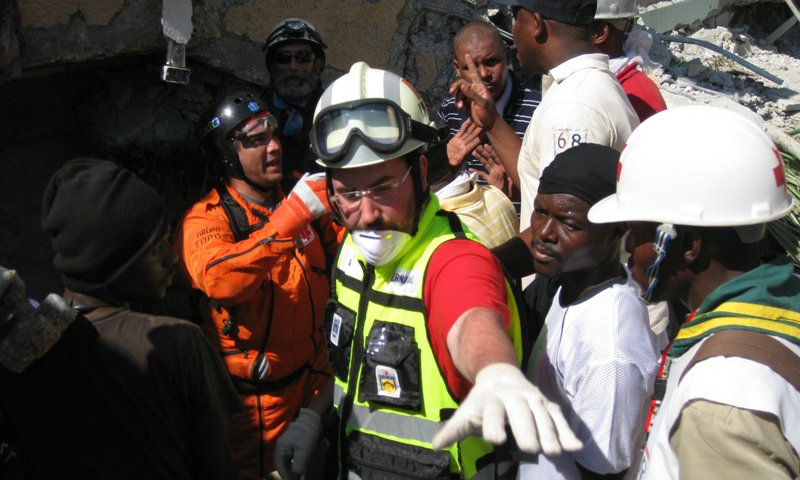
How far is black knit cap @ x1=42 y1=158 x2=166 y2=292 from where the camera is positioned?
2.08 m

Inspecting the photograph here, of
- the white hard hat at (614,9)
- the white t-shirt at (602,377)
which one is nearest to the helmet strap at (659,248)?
the white t-shirt at (602,377)

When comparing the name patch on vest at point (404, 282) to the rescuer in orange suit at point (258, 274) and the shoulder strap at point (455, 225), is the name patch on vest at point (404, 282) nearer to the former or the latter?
the shoulder strap at point (455, 225)

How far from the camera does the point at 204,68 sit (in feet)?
14.7

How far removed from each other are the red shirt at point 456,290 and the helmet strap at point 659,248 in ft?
1.30

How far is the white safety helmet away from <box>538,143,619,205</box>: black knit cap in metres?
0.44

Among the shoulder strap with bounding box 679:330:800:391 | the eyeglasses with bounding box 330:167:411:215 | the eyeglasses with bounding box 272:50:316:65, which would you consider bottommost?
the shoulder strap with bounding box 679:330:800:391

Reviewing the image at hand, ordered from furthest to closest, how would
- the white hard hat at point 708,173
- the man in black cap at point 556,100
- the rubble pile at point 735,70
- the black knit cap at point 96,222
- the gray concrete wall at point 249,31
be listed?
1. the rubble pile at point 735,70
2. the gray concrete wall at point 249,31
3. the man in black cap at point 556,100
4. the black knit cap at point 96,222
5. the white hard hat at point 708,173

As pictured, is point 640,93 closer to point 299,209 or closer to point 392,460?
point 299,209

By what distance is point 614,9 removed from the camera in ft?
10.4

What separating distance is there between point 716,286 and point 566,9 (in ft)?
5.41

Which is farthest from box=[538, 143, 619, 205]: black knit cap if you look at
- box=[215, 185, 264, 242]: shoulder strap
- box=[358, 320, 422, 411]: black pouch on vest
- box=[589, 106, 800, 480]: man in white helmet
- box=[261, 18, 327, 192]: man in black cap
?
box=[261, 18, 327, 192]: man in black cap

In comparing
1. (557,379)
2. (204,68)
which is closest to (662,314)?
(557,379)

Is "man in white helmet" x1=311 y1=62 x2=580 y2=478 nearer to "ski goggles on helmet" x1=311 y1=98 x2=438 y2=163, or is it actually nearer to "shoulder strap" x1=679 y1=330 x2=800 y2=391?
"ski goggles on helmet" x1=311 y1=98 x2=438 y2=163

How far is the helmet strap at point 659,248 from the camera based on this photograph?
190cm
